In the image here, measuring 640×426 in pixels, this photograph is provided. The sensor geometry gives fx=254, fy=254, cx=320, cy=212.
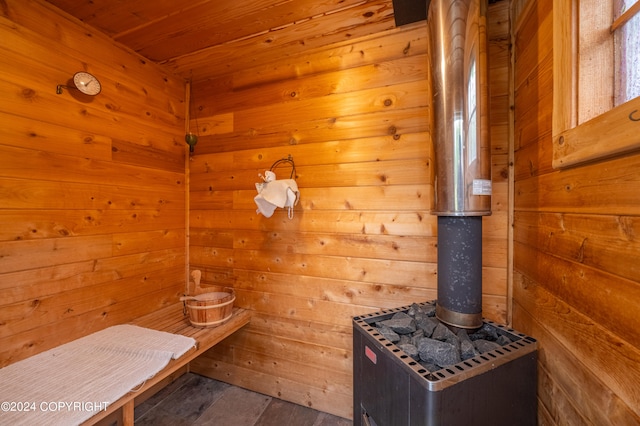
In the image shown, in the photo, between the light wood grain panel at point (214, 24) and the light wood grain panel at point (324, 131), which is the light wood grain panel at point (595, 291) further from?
the light wood grain panel at point (214, 24)

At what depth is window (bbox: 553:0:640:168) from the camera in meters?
0.55

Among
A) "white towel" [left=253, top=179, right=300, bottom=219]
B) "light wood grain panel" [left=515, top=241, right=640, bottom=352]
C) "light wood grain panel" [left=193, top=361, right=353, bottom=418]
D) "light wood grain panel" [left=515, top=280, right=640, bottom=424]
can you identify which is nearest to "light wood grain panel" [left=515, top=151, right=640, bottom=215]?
"light wood grain panel" [left=515, top=241, right=640, bottom=352]

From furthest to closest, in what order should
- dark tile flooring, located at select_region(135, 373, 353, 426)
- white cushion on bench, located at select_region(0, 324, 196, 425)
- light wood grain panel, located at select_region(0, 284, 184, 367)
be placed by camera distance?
dark tile flooring, located at select_region(135, 373, 353, 426) → light wood grain panel, located at select_region(0, 284, 184, 367) → white cushion on bench, located at select_region(0, 324, 196, 425)

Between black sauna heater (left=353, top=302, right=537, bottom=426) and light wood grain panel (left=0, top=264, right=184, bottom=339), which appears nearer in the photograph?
black sauna heater (left=353, top=302, right=537, bottom=426)

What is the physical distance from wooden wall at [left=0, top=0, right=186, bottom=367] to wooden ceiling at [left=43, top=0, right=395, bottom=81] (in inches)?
6.3

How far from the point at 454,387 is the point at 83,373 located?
4.59 feet

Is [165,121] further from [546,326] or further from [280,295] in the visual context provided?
[546,326]

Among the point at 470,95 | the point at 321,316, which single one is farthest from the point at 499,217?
the point at 321,316

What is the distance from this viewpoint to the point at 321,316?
1608 millimetres

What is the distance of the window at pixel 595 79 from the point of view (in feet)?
1.80

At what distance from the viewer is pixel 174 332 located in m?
1.46

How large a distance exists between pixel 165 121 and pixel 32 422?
1.74 meters

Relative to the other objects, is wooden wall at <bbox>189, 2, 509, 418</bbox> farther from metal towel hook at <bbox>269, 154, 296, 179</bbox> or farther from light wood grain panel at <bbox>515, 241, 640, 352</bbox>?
light wood grain panel at <bbox>515, 241, 640, 352</bbox>

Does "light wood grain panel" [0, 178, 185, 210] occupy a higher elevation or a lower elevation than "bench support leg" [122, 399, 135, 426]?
higher
